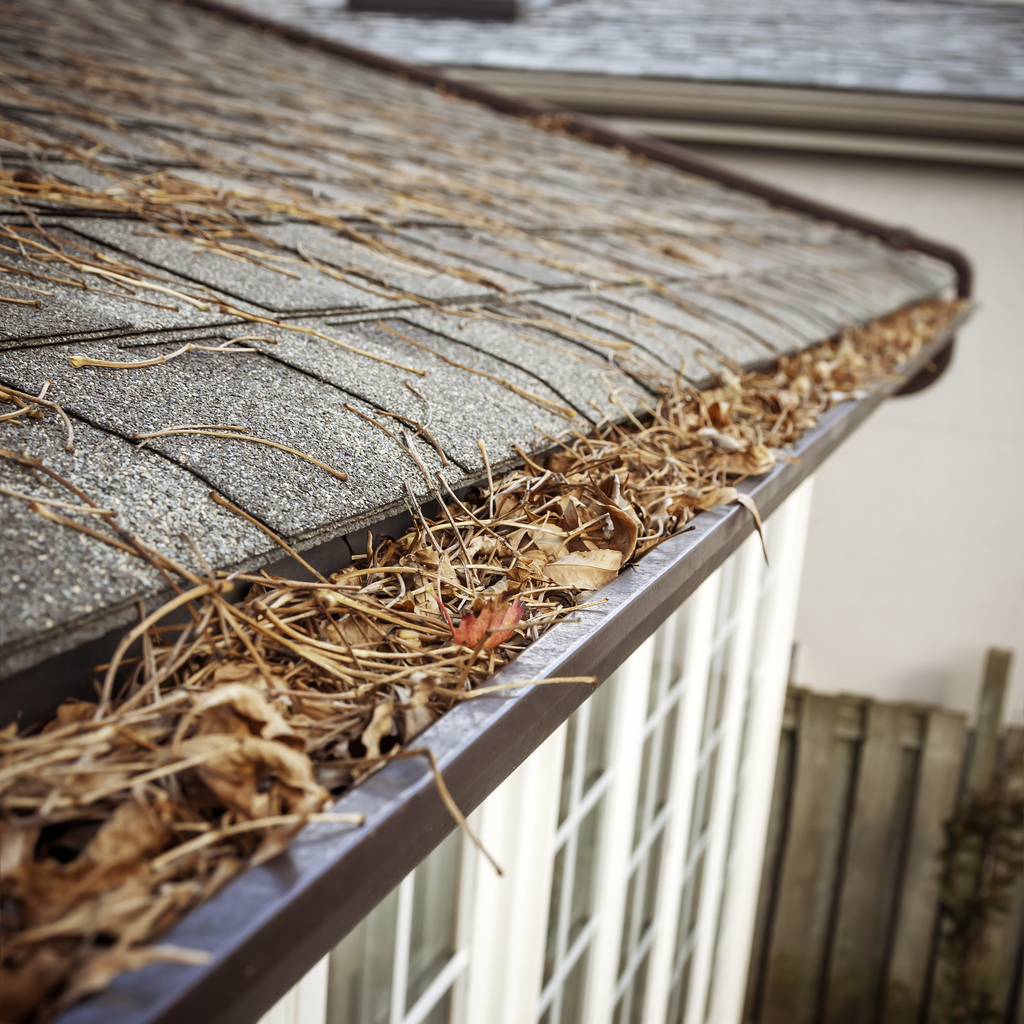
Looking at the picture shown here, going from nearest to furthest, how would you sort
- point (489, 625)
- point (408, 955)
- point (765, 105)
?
point (489, 625) → point (408, 955) → point (765, 105)

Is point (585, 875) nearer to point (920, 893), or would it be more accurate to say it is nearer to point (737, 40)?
point (920, 893)

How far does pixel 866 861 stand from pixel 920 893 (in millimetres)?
338

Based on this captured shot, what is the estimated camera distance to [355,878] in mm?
537

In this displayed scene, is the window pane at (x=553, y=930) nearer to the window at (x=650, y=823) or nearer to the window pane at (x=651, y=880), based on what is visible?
the window at (x=650, y=823)

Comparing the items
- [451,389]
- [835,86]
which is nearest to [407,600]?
[451,389]

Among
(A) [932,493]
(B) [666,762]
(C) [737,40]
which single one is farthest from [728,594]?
(C) [737,40]

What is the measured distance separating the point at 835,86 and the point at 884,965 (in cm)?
503

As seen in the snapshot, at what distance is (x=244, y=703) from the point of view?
59 centimetres

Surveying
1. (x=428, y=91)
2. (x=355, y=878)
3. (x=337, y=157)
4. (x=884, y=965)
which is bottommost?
(x=884, y=965)

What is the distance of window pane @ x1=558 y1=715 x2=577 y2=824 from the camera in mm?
1922

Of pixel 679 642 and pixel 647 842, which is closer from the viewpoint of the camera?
pixel 647 842

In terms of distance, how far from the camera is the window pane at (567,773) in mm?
1922

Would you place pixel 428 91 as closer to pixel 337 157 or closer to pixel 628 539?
pixel 337 157

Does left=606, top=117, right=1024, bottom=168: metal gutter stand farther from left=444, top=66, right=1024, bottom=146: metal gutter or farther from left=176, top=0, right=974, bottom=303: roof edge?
left=176, top=0, right=974, bottom=303: roof edge
